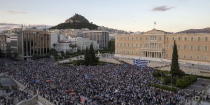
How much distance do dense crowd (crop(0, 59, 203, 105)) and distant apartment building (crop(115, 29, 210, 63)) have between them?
14.6m

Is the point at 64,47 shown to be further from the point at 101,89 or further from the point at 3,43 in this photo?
the point at 101,89

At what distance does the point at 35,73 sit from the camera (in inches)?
1842

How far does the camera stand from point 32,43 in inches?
3625

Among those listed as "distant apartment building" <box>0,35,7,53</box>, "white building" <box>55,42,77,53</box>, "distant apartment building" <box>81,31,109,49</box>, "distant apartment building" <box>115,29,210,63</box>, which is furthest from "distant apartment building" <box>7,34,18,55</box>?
"distant apartment building" <box>81,31,109,49</box>

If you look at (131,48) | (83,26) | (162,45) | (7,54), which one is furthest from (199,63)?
(83,26)

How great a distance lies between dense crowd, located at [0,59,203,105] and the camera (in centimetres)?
2944

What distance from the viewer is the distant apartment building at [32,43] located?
3546 inches

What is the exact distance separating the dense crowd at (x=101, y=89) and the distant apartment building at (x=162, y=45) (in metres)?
14.6

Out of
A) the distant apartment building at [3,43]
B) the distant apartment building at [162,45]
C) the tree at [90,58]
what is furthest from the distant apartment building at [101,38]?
the tree at [90,58]

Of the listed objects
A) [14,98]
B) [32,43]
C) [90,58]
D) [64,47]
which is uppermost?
[32,43]

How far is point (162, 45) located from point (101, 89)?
3175 centimetres

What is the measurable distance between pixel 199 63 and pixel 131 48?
1984 centimetres

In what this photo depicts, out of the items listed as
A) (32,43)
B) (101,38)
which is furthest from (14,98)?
(101,38)

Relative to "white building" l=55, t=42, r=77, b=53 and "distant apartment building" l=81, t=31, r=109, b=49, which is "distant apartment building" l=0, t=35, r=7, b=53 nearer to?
"white building" l=55, t=42, r=77, b=53
